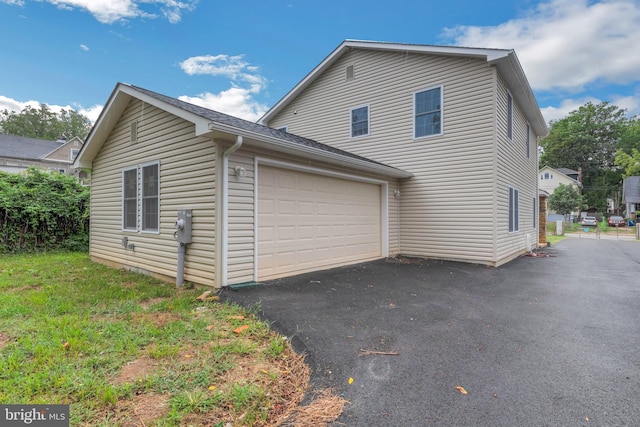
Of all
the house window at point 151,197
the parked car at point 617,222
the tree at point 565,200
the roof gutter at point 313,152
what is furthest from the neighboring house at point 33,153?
the parked car at point 617,222

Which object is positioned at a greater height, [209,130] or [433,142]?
[433,142]

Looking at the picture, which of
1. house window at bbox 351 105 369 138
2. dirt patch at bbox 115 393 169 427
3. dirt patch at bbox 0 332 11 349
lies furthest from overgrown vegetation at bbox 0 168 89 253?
dirt patch at bbox 115 393 169 427

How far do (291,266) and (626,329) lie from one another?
483cm

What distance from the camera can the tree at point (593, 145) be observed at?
40719mm

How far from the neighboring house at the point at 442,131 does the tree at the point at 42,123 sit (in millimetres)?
37188

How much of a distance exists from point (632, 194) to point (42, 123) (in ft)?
229

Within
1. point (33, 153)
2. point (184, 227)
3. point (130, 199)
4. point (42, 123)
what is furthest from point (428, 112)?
point (42, 123)

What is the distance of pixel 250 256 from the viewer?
5.20 meters

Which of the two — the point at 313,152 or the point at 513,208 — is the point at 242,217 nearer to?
the point at 313,152

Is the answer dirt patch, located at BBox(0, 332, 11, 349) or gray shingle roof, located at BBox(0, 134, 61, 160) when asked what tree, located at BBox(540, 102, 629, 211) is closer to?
dirt patch, located at BBox(0, 332, 11, 349)

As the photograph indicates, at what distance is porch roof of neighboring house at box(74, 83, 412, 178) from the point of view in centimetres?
457

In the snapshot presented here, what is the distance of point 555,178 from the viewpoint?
39312mm

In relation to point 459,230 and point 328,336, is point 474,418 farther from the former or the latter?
point 459,230

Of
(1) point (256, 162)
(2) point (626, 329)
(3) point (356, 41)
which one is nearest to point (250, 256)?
(1) point (256, 162)
